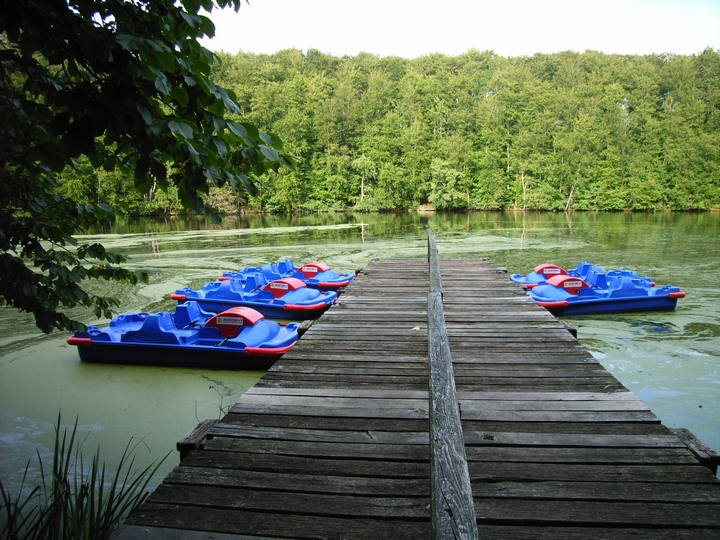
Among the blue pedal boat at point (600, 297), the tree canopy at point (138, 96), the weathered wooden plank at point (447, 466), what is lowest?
the blue pedal boat at point (600, 297)

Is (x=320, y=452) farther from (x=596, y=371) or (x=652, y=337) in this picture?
(x=652, y=337)

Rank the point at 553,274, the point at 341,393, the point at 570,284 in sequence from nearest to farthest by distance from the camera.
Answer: the point at 341,393 → the point at 570,284 → the point at 553,274

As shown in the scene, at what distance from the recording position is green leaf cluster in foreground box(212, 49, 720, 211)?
3581 centimetres

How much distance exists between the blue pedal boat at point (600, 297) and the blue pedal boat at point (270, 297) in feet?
10.7

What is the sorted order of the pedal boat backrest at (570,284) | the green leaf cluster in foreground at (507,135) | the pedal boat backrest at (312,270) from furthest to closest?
the green leaf cluster in foreground at (507,135)
the pedal boat backrest at (312,270)
the pedal boat backrest at (570,284)

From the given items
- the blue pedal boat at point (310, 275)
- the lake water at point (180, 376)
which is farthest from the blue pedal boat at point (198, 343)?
the blue pedal boat at point (310, 275)

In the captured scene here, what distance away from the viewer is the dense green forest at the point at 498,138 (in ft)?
117

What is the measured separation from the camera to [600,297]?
7.10 meters

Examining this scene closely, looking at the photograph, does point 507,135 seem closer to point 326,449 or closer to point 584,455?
point 584,455

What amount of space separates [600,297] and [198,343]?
5.79 m

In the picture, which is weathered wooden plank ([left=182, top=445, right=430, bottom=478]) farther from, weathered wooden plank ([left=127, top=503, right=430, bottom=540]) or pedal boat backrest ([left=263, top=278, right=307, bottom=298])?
pedal boat backrest ([left=263, top=278, right=307, bottom=298])

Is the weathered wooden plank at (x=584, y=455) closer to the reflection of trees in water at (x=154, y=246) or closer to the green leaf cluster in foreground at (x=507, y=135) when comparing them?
Result: the reflection of trees in water at (x=154, y=246)

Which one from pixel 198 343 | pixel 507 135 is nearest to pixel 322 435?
pixel 198 343

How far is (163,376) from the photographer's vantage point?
16.8 feet
